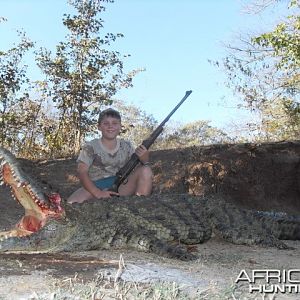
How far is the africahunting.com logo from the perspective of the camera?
2865mm

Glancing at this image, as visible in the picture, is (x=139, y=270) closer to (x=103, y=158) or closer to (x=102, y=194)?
(x=102, y=194)

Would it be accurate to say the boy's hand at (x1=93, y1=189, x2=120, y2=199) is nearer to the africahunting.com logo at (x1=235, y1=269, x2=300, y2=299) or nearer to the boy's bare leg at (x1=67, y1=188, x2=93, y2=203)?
the boy's bare leg at (x1=67, y1=188, x2=93, y2=203)

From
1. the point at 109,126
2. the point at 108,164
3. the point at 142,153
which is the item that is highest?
the point at 109,126

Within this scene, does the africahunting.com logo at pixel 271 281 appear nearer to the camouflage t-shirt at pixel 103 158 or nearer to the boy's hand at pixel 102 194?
the boy's hand at pixel 102 194

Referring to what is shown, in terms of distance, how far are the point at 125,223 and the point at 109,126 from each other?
1.38 meters

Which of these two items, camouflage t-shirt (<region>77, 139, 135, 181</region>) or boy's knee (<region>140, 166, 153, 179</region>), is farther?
camouflage t-shirt (<region>77, 139, 135, 181</region>)

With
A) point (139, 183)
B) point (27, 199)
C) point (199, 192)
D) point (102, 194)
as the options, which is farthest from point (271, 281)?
point (199, 192)

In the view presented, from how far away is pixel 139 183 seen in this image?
19.1 feet

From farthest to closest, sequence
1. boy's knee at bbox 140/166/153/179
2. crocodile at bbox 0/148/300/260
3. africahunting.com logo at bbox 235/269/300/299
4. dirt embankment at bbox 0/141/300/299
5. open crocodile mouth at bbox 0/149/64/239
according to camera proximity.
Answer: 1. boy's knee at bbox 140/166/153/179
2. crocodile at bbox 0/148/300/260
3. open crocodile mouth at bbox 0/149/64/239
4. dirt embankment at bbox 0/141/300/299
5. africahunting.com logo at bbox 235/269/300/299

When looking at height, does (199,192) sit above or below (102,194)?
above

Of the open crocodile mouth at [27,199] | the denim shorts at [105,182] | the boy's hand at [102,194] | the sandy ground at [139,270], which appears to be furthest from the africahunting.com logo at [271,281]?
the denim shorts at [105,182]

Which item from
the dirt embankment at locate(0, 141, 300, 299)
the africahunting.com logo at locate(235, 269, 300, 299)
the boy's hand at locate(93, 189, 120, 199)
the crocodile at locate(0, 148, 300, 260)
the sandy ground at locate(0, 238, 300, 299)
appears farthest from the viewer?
the boy's hand at locate(93, 189, 120, 199)

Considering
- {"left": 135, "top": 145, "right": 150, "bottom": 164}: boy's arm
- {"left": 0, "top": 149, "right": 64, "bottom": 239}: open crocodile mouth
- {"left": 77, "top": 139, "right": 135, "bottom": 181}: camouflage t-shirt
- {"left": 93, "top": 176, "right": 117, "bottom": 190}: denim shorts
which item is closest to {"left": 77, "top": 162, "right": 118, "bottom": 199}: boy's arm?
{"left": 77, "top": 139, "right": 135, "bottom": 181}: camouflage t-shirt

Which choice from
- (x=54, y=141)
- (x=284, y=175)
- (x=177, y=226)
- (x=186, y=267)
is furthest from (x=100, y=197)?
(x=54, y=141)
